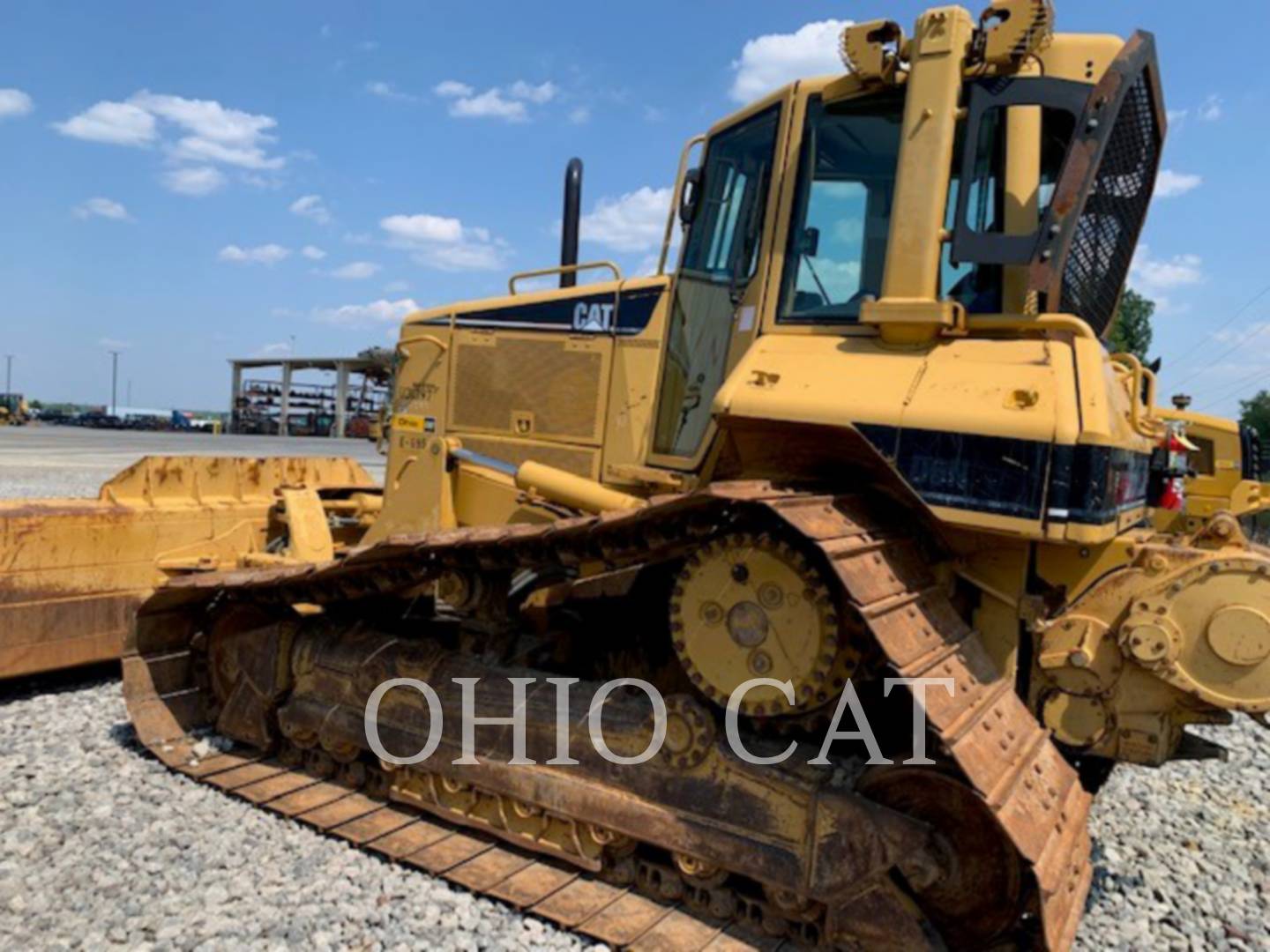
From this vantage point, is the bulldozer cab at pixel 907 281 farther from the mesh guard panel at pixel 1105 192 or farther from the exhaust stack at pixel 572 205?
the exhaust stack at pixel 572 205

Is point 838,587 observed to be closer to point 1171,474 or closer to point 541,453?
point 541,453

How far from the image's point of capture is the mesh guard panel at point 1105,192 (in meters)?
3.42

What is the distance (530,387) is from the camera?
204 inches

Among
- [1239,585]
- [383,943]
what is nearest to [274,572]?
Answer: [383,943]

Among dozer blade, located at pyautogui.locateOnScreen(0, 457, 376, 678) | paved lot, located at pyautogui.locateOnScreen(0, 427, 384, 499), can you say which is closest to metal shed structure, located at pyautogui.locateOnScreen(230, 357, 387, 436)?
paved lot, located at pyautogui.locateOnScreen(0, 427, 384, 499)

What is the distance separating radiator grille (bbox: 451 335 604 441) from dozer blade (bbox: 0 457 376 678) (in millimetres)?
1853

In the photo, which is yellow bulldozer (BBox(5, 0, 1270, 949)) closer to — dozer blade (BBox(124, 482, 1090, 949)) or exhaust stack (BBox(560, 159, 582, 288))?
dozer blade (BBox(124, 482, 1090, 949))

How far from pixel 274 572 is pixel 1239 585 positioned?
4048mm

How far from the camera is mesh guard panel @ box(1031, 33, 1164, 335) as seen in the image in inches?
134

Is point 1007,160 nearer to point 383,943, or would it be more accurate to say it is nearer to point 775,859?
point 775,859

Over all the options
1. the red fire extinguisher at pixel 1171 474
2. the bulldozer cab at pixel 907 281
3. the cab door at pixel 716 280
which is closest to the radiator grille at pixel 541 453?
the bulldozer cab at pixel 907 281

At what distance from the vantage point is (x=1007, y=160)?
12.3 feet

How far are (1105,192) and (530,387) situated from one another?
9.53 feet

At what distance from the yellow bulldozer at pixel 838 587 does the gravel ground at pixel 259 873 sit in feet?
0.63
